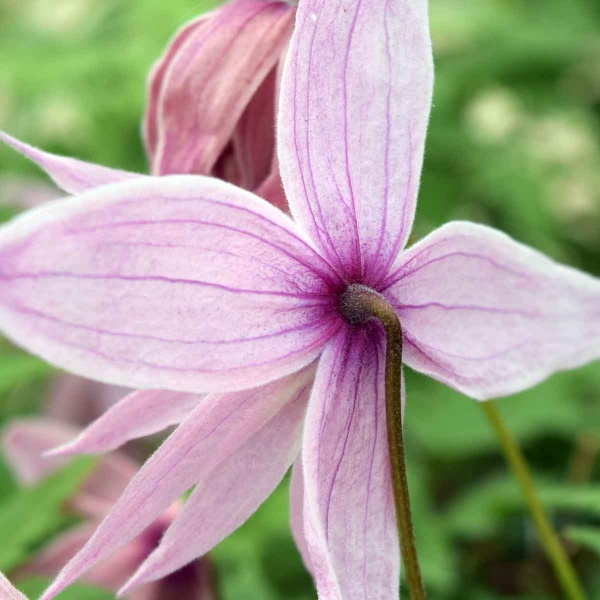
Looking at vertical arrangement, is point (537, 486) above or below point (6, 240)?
below

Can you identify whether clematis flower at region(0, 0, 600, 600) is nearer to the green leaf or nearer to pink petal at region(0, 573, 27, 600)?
pink petal at region(0, 573, 27, 600)

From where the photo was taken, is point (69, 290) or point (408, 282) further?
point (408, 282)

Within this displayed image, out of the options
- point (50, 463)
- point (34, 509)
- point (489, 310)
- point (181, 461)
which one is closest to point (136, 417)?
point (181, 461)

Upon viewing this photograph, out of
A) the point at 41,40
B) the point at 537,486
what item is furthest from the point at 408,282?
the point at 41,40

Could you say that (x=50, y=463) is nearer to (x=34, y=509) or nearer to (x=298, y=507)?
(x=34, y=509)

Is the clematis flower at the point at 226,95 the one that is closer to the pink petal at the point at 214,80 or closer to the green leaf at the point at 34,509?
the pink petal at the point at 214,80

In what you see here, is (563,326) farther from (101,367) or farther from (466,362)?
(101,367)

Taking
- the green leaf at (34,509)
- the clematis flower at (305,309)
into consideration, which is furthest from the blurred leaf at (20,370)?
the clematis flower at (305,309)
